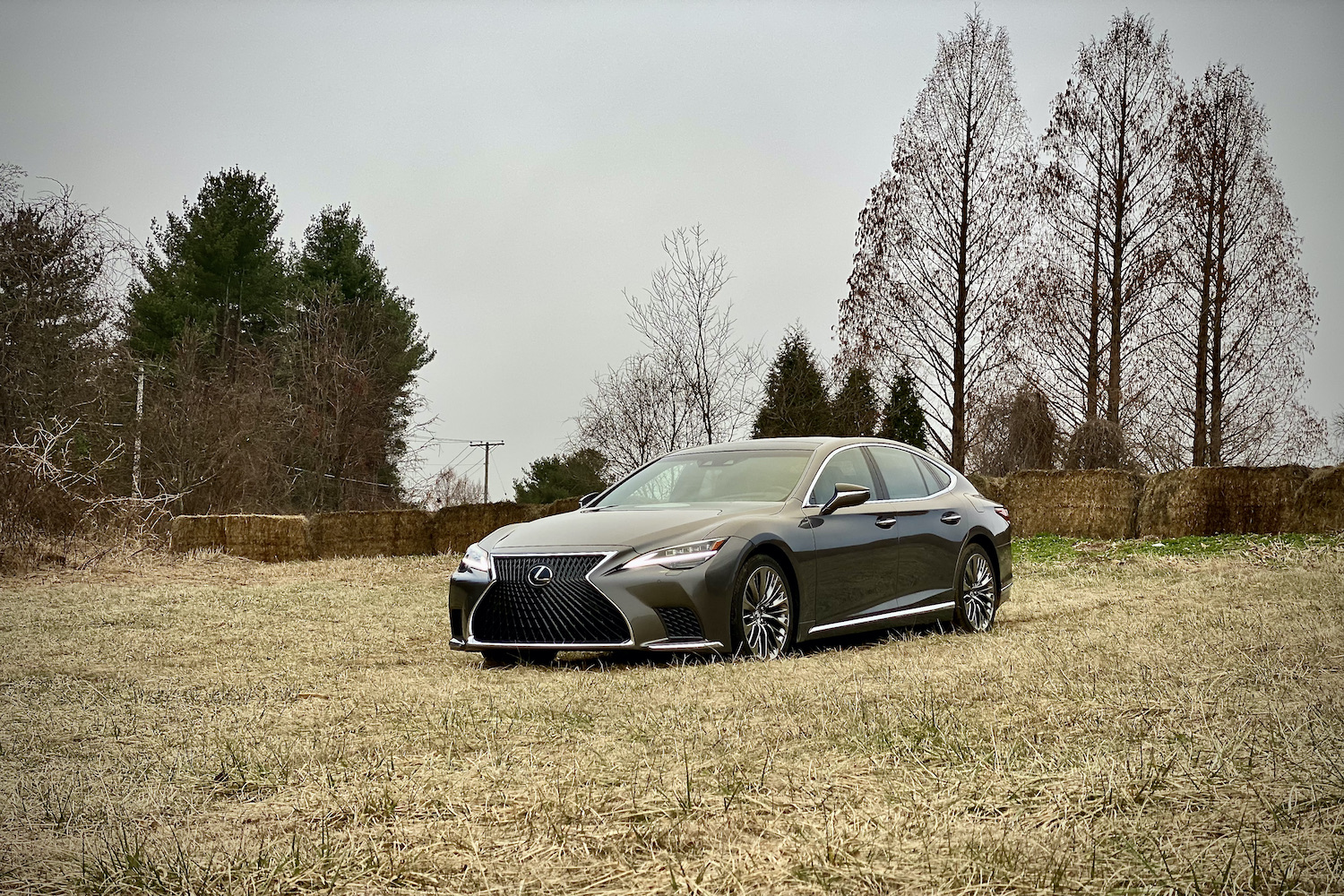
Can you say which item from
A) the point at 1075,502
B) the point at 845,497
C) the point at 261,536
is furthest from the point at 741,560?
the point at 1075,502

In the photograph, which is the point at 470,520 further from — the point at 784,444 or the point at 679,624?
the point at 679,624

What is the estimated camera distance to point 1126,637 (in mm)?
6637

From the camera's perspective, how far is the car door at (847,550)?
23.8 ft

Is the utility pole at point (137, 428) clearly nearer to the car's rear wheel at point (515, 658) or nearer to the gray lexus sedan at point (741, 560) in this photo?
the car's rear wheel at point (515, 658)

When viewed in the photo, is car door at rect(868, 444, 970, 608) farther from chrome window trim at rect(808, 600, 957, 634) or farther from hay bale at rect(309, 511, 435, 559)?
hay bale at rect(309, 511, 435, 559)

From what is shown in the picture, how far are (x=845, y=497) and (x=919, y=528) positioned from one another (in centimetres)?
101

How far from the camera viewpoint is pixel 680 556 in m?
6.50

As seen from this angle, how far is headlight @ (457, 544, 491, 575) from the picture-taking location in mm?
6867

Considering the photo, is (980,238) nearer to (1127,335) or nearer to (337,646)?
(1127,335)

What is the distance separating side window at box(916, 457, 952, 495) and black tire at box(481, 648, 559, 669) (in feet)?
10.5

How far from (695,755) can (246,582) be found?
10.9m

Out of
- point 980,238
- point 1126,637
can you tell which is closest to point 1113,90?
point 980,238

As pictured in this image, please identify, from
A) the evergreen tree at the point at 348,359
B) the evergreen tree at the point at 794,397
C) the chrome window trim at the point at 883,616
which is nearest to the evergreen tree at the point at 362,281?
the evergreen tree at the point at 348,359

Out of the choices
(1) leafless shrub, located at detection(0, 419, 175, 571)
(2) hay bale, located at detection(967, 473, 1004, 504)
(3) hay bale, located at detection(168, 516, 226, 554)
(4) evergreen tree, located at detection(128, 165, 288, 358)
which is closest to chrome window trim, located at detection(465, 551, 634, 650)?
(1) leafless shrub, located at detection(0, 419, 175, 571)
